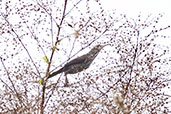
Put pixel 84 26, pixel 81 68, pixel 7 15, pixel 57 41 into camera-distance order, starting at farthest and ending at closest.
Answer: pixel 81 68 < pixel 7 15 < pixel 84 26 < pixel 57 41

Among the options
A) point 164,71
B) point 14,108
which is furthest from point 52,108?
point 164,71

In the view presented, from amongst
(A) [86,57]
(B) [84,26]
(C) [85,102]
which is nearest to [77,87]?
(C) [85,102]

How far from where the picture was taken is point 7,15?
4.13 metres

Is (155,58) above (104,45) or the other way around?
the other way around

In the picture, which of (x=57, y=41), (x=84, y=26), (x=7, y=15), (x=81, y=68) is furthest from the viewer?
(x=81, y=68)

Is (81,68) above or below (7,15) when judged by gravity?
below

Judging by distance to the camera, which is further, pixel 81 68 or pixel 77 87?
pixel 81 68

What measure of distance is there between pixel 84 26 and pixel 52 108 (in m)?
1.63

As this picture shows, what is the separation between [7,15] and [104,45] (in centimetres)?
169

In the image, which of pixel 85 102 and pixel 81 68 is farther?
Answer: pixel 81 68

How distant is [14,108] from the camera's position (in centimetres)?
407

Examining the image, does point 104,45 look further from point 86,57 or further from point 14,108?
point 14,108

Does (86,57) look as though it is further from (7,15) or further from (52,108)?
(7,15)

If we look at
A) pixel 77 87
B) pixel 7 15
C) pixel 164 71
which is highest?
pixel 7 15
